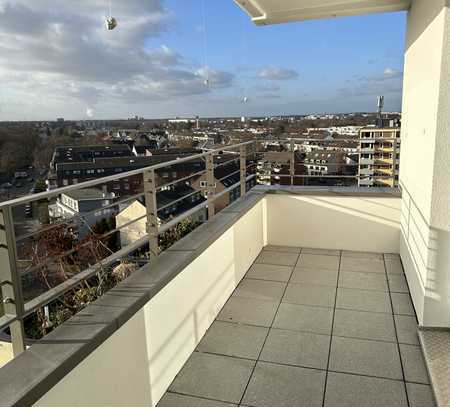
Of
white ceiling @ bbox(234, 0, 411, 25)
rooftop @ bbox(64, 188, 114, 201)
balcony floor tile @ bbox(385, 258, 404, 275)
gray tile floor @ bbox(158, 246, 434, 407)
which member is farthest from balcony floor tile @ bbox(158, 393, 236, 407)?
white ceiling @ bbox(234, 0, 411, 25)

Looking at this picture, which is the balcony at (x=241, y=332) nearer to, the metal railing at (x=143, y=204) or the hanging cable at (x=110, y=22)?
the metal railing at (x=143, y=204)

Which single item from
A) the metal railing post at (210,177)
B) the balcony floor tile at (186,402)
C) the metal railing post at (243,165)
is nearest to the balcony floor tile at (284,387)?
the balcony floor tile at (186,402)

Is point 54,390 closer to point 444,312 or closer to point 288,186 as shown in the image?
point 444,312

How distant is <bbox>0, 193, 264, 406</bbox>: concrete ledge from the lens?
120 cm

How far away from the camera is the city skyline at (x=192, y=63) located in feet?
22.8

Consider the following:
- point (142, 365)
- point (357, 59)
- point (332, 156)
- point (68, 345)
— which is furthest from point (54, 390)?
point (357, 59)

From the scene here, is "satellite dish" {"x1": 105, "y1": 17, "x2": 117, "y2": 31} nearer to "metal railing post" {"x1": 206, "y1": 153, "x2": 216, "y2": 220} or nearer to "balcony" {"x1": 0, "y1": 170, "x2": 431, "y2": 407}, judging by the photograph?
"metal railing post" {"x1": 206, "y1": 153, "x2": 216, "y2": 220}

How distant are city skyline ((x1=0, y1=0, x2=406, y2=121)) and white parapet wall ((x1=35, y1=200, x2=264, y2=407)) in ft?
9.73

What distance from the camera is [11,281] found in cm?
133

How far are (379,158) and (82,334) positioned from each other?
4.17 m

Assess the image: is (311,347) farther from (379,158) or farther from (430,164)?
(379,158)

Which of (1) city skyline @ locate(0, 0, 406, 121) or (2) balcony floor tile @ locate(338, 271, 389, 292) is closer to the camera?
(2) balcony floor tile @ locate(338, 271, 389, 292)

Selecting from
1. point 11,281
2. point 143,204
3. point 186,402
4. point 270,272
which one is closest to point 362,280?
point 270,272

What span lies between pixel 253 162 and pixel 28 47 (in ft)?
35.1
